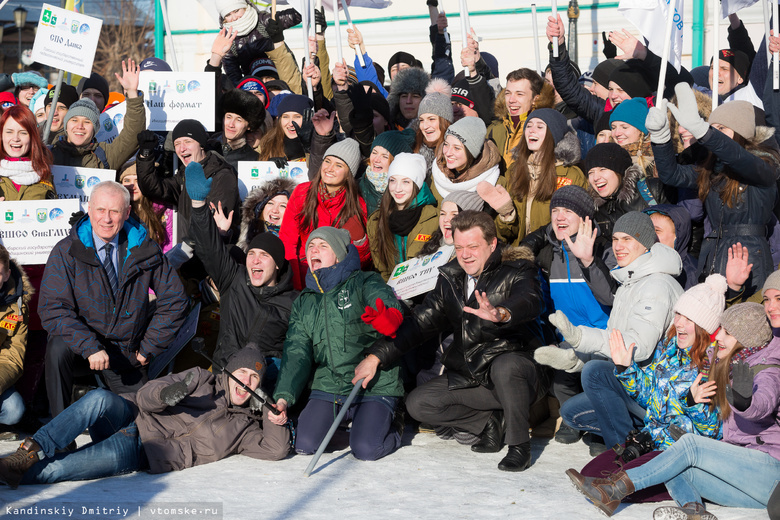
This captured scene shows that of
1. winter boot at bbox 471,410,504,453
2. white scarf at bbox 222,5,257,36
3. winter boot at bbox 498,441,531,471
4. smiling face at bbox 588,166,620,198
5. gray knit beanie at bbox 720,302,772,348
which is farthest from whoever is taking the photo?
white scarf at bbox 222,5,257,36

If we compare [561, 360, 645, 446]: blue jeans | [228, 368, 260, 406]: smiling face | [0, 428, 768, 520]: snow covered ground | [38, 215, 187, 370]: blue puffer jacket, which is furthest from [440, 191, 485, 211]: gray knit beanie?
[38, 215, 187, 370]: blue puffer jacket

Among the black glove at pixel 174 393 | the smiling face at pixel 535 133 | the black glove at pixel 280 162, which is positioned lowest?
the black glove at pixel 174 393

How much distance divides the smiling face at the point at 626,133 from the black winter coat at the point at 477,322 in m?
1.45

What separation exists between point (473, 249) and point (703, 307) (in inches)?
63.2

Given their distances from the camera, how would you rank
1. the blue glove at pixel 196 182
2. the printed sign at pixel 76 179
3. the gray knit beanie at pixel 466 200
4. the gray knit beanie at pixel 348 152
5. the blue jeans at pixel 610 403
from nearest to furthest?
the blue jeans at pixel 610 403 < the gray knit beanie at pixel 466 200 < the blue glove at pixel 196 182 < the gray knit beanie at pixel 348 152 < the printed sign at pixel 76 179

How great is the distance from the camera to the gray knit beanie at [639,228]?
594cm

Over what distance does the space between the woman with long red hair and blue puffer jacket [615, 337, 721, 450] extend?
481 cm

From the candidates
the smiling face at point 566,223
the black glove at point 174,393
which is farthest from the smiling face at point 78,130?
the smiling face at point 566,223

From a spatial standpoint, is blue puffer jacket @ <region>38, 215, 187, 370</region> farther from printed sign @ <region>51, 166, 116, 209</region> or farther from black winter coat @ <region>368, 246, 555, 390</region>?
black winter coat @ <region>368, 246, 555, 390</region>

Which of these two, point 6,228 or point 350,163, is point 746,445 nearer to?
point 350,163

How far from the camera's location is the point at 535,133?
7109 millimetres

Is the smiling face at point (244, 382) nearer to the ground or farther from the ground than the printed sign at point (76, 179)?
nearer to the ground

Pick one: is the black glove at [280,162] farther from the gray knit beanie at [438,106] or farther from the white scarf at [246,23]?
the white scarf at [246,23]

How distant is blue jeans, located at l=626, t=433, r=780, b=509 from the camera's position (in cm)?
492
